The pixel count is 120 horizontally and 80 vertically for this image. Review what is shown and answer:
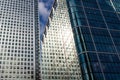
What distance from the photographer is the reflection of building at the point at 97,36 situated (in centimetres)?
6781

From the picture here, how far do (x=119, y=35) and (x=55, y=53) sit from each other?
50320 mm

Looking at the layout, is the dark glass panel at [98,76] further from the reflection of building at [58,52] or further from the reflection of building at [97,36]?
the reflection of building at [58,52]

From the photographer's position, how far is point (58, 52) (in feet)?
406

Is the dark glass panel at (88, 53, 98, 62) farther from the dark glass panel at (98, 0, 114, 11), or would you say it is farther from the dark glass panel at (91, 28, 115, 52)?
the dark glass panel at (98, 0, 114, 11)

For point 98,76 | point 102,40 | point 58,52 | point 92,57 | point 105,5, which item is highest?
point 105,5

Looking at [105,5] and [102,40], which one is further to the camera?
[105,5]

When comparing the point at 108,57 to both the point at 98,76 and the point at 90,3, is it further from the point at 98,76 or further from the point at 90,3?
the point at 90,3

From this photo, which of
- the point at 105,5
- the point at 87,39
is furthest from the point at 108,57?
the point at 105,5

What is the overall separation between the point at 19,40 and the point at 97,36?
61059mm

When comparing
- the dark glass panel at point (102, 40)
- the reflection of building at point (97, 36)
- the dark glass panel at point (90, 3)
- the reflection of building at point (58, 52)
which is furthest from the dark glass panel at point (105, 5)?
the reflection of building at point (58, 52)

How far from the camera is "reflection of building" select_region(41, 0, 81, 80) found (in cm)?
11394

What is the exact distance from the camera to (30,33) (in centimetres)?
12619

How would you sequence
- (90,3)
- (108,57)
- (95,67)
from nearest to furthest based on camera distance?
(95,67) < (108,57) < (90,3)

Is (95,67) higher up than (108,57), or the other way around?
(108,57)
